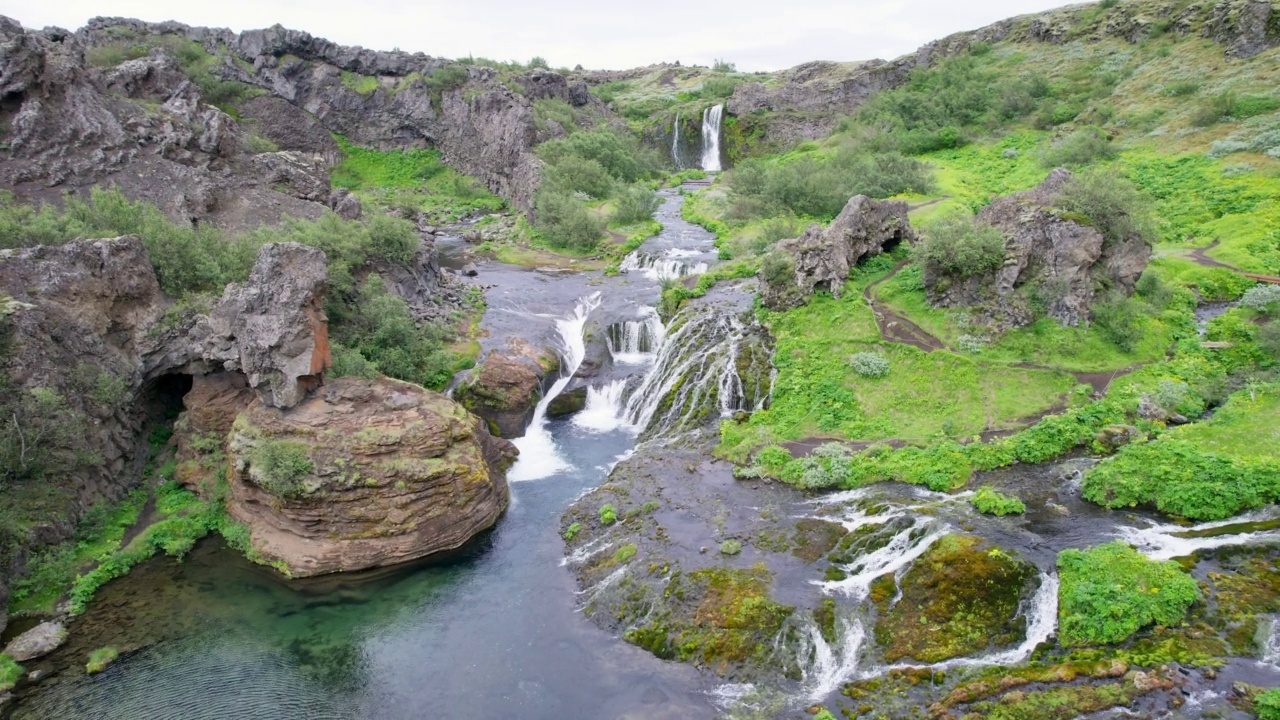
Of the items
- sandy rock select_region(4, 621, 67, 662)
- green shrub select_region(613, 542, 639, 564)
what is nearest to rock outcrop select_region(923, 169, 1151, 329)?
green shrub select_region(613, 542, 639, 564)

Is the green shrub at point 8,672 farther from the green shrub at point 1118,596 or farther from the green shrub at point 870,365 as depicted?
the green shrub at point 870,365

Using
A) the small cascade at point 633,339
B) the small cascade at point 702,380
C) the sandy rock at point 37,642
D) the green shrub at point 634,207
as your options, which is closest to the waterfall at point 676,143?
the green shrub at point 634,207

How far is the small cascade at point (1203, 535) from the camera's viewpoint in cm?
1686

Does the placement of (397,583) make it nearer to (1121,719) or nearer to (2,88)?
(1121,719)

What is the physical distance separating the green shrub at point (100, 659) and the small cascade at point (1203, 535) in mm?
27201

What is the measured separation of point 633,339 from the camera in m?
35.8

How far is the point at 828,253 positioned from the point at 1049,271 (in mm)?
9215

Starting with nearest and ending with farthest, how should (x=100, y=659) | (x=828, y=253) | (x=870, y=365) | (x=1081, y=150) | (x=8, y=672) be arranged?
1. (x=8, y=672)
2. (x=100, y=659)
3. (x=870, y=365)
4. (x=828, y=253)
5. (x=1081, y=150)

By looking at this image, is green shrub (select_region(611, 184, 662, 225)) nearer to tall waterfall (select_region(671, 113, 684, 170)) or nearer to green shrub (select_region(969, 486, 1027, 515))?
tall waterfall (select_region(671, 113, 684, 170))

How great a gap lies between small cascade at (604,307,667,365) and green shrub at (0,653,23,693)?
80.7ft

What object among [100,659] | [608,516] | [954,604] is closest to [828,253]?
[608,516]

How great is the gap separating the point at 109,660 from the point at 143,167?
112ft

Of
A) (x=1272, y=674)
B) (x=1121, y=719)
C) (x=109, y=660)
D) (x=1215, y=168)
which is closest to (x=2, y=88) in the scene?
(x=109, y=660)

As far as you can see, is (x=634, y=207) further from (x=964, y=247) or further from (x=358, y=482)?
(x=358, y=482)
